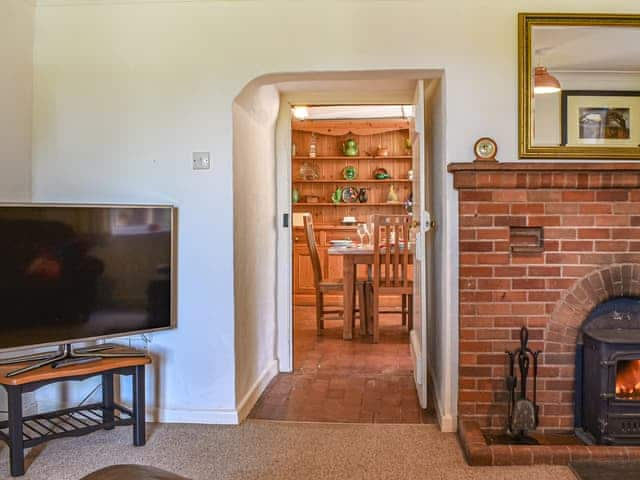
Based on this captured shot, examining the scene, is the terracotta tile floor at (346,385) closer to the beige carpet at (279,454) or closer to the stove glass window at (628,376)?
the beige carpet at (279,454)

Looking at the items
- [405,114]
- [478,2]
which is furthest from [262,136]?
[405,114]

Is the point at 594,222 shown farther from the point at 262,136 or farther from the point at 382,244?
the point at 382,244

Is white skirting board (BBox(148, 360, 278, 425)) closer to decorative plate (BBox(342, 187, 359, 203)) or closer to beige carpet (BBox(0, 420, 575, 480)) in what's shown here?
beige carpet (BBox(0, 420, 575, 480))

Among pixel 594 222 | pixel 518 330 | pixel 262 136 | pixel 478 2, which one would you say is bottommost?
pixel 518 330

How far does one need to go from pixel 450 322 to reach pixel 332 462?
875mm

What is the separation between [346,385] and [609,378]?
1.59 metres

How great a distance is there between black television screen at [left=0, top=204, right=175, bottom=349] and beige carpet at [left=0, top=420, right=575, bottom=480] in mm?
528

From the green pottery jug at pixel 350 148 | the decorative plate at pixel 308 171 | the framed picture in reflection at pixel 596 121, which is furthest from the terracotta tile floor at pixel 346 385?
the green pottery jug at pixel 350 148

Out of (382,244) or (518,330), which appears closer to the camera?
(518,330)

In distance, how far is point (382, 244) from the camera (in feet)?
16.4

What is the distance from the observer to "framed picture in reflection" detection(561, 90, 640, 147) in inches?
99.7

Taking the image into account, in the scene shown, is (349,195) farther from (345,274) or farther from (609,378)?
(609,378)

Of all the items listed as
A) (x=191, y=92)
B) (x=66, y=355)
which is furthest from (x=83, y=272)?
(x=191, y=92)

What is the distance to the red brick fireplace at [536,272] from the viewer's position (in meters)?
2.49
